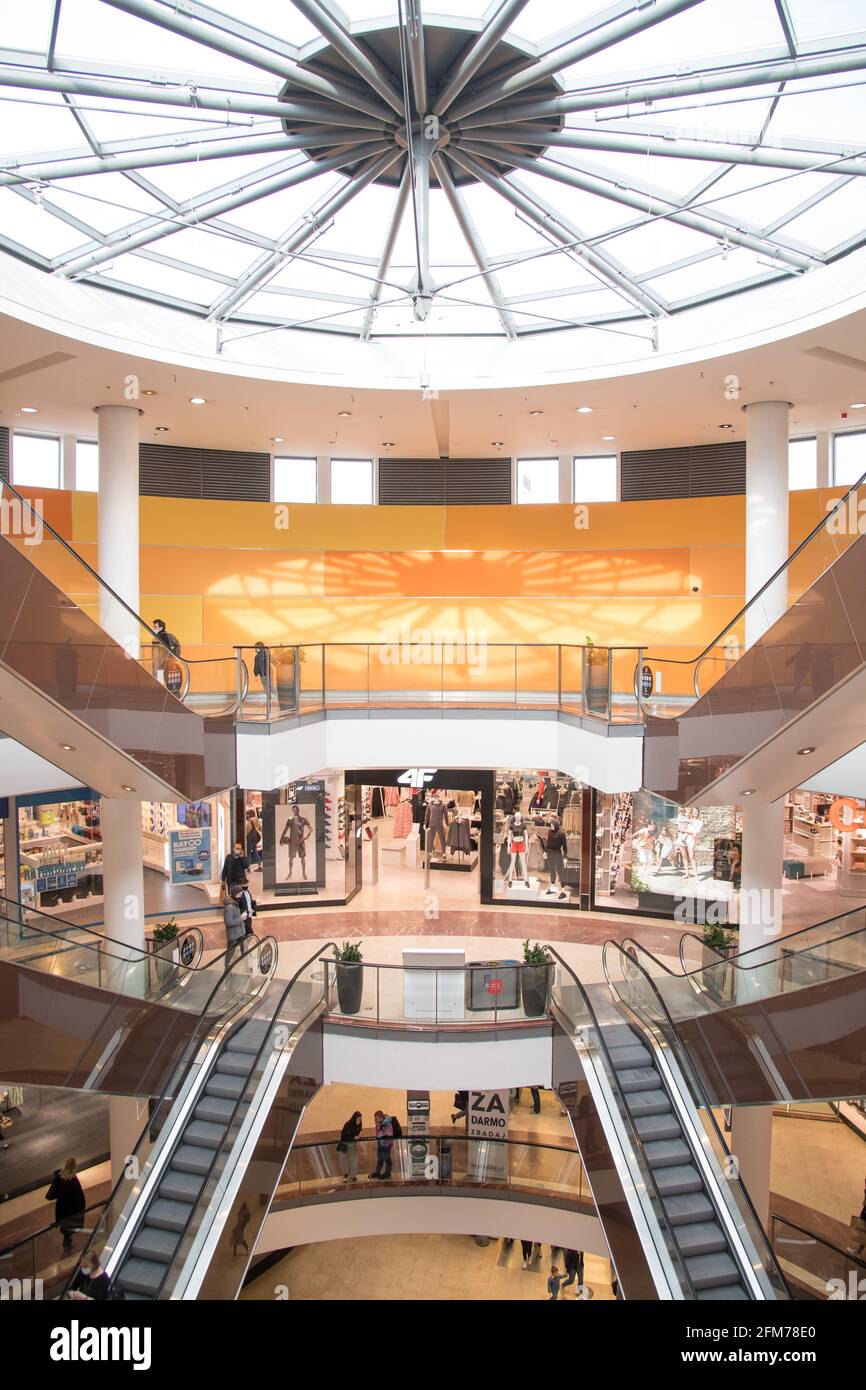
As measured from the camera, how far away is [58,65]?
7.30 meters

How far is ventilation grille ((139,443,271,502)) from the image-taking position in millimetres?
17953

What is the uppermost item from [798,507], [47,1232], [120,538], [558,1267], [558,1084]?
[798,507]

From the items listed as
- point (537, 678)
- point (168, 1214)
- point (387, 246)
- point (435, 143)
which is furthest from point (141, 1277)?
point (387, 246)

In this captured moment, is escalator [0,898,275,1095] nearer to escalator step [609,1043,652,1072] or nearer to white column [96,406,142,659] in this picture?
escalator step [609,1043,652,1072]

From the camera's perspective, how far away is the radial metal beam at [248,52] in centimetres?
673

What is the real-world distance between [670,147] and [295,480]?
11953 mm

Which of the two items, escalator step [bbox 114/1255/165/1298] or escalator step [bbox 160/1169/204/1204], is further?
escalator step [bbox 160/1169/204/1204]

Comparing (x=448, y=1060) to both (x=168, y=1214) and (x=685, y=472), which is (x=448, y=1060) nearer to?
(x=168, y=1214)

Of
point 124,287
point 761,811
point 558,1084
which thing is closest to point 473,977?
point 558,1084

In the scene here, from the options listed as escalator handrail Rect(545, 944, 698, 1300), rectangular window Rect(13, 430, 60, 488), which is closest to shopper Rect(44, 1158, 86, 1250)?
escalator handrail Rect(545, 944, 698, 1300)

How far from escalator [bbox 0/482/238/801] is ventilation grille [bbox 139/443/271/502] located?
5.62 meters

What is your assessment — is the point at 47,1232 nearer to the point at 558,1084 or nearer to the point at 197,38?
the point at 558,1084
